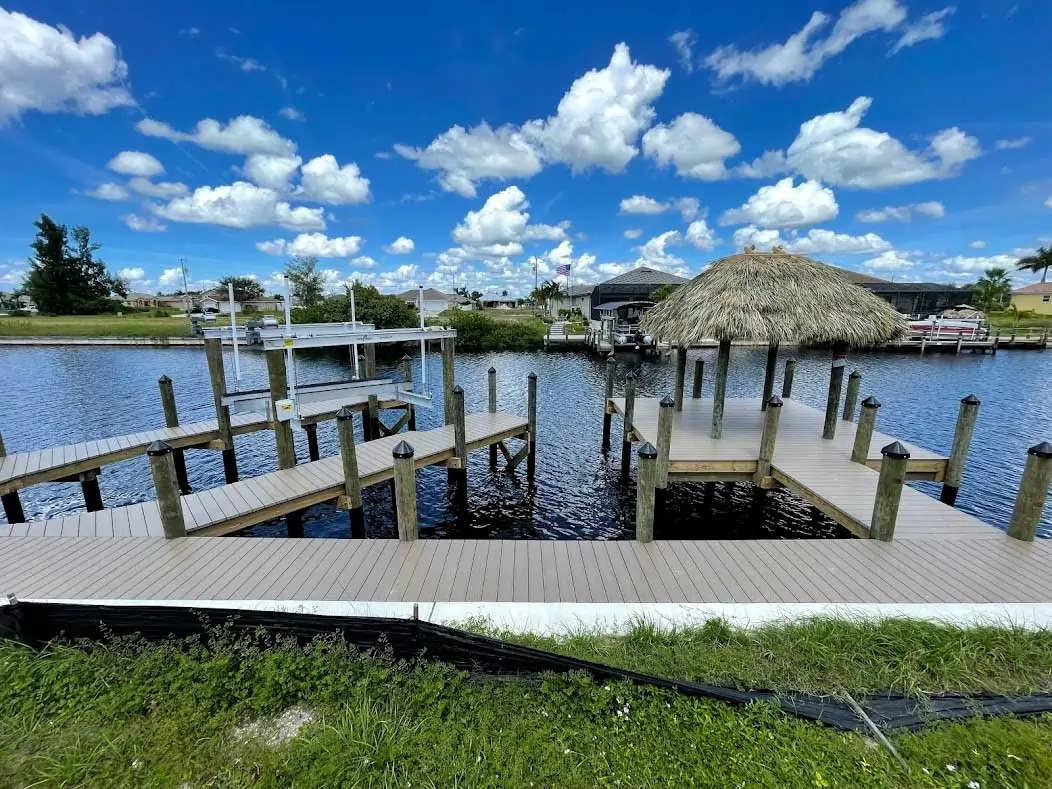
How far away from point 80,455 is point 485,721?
9.81 metres

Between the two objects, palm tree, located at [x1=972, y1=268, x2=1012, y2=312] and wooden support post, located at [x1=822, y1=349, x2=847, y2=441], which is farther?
palm tree, located at [x1=972, y1=268, x2=1012, y2=312]

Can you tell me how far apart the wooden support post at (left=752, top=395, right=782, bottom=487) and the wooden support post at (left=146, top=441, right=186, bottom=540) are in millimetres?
8786

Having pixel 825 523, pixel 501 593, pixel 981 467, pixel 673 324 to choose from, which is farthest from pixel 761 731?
pixel 981 467

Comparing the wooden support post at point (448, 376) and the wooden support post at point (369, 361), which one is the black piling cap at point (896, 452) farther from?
the wooden support post at point (369, 361)

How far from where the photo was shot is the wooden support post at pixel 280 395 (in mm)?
7992

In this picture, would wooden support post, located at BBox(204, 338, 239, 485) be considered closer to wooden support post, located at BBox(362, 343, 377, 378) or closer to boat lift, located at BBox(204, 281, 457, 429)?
boat lift, located at BBox(204, 281, 457, 429)

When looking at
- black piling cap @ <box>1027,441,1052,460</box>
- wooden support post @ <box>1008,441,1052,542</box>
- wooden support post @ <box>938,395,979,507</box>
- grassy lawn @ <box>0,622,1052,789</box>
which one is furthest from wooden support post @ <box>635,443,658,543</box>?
wooden support post @ <box>938,395,979,507</box>

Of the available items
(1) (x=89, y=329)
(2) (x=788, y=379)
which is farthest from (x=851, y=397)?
(1) (x=89, y=329)

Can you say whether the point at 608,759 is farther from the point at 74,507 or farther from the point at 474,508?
the point at 74,507

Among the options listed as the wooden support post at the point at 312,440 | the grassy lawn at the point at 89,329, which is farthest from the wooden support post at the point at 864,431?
the grassy lawn at the point at 89,329

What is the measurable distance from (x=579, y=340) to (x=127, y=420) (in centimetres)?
3192

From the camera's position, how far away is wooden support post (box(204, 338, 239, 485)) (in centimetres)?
932

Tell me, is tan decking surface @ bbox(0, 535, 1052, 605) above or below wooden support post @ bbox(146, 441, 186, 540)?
below

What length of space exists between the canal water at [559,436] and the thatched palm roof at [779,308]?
134 inches
